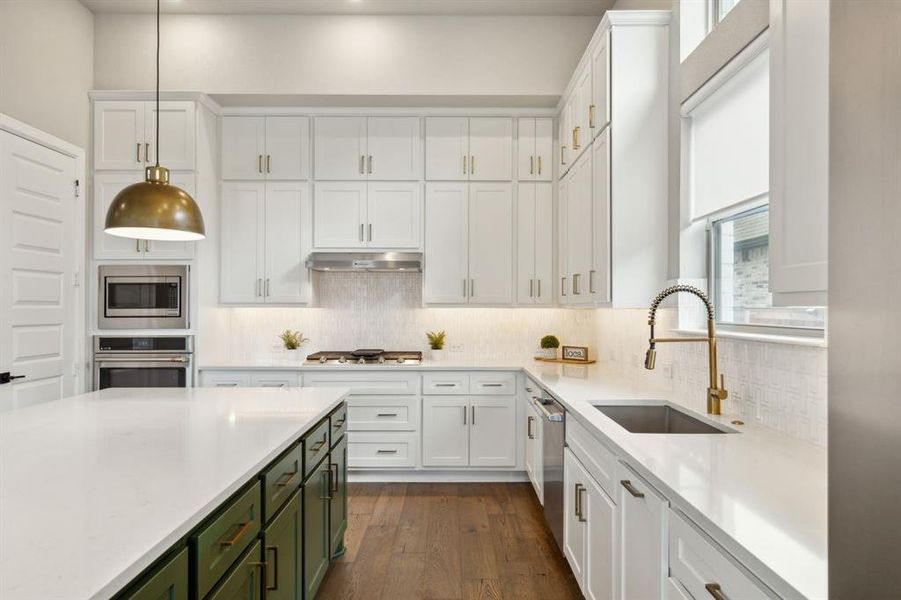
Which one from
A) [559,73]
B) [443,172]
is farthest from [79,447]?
[559,73]

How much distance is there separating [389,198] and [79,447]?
301 centimetres

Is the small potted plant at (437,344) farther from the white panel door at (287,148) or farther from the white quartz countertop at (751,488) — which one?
the white quartz countertop at (751,488)

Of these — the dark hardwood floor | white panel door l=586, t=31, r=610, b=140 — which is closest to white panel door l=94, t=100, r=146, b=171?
the dark hardwood floor

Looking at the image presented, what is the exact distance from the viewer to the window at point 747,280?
6.28 ft

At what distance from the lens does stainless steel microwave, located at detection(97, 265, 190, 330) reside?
389 centimetres

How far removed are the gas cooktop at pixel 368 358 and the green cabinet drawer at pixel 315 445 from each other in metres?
1.69

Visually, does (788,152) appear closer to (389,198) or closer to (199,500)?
(199,500)

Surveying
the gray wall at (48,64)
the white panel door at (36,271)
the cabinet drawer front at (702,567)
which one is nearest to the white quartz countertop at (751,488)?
the cabinet drawer front at (702,567)

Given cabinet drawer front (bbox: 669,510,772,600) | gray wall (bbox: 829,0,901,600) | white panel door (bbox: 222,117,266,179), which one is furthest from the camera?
white panel door (bbox: 222,117,266,179)

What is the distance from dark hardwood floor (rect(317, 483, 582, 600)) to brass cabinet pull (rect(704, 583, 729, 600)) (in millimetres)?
1582

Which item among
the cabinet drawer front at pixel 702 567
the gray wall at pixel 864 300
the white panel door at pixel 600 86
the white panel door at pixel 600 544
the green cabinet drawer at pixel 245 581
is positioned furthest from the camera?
the white panel door at pixel 600 86

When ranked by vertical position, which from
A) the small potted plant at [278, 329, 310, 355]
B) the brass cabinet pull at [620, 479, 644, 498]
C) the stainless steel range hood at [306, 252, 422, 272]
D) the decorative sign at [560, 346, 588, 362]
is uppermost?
the stainless steel range hood at [306, 252, 422, 272]

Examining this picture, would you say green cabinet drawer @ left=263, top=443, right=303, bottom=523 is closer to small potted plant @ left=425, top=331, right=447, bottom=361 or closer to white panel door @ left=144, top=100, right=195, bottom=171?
small potted plant @ left=425, top=331, right=447, bottom=361

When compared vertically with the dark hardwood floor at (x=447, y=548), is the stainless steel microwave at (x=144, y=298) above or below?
above
